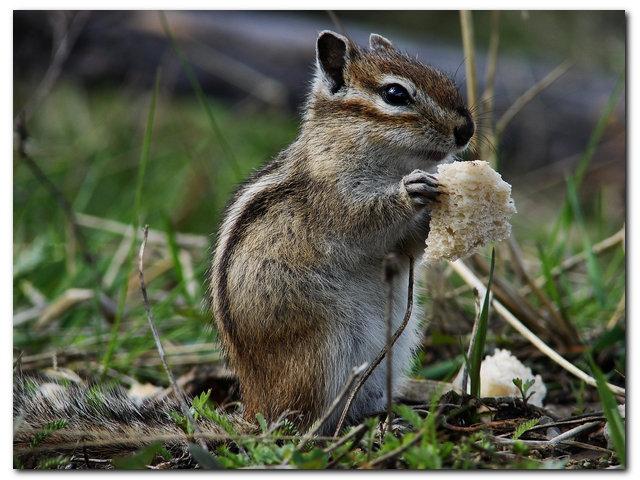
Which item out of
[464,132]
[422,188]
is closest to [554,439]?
[422,188]

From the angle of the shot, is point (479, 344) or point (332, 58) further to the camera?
point (332, 58)

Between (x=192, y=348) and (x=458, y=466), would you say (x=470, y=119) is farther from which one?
(x=192, y=348)

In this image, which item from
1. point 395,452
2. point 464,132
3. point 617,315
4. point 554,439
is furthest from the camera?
point 617,315

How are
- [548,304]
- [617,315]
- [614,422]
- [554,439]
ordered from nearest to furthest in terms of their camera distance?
[614,422]
[554,439]
[548,304]
[617,315]

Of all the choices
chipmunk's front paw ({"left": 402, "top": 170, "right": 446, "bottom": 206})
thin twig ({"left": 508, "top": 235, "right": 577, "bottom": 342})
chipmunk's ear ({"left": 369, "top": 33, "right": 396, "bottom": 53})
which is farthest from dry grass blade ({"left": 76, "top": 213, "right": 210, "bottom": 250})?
chipmunk's front paw ({"left": 402, "top": 170, "right": 446, "bottom": 206})

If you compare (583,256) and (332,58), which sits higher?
(332,58)

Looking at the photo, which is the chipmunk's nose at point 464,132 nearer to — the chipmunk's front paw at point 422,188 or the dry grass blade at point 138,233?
the chipmunk's front paw at point 422,188

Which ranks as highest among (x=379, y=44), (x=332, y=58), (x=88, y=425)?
(x=379, y=44)

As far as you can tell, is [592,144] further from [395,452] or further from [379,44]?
[395,452]
